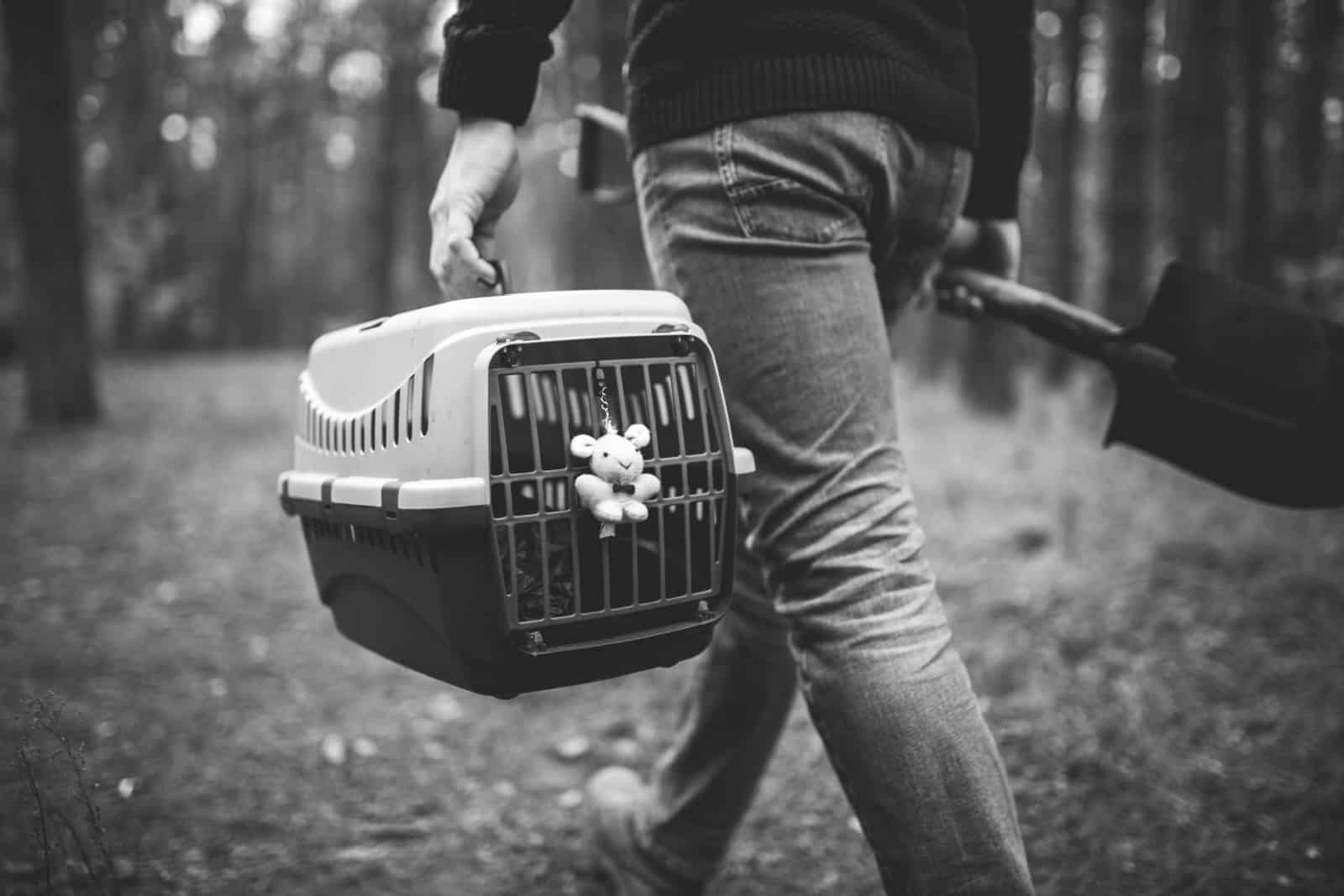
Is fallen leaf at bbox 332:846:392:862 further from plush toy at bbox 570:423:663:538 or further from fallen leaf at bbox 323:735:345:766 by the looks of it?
plush toy at bbox 570:423:663:538

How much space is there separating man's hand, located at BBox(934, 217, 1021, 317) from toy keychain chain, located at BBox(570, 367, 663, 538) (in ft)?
2.89

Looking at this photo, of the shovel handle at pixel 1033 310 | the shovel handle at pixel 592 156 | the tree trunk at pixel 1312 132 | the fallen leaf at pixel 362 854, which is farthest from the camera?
the tree trunk at pixel 1312 132

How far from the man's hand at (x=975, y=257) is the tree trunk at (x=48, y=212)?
7146 mm

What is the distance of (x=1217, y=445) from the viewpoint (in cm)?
146

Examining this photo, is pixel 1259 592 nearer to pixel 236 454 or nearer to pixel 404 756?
pixel 404 756

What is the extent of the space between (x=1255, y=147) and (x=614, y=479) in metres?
7.98

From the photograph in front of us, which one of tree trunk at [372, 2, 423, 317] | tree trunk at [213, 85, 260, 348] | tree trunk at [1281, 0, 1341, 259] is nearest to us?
tree trunk at [1281, 0, 1341, 259]

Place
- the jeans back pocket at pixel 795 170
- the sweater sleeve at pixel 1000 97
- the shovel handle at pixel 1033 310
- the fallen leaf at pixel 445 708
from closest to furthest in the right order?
the jeans back pocket at pixel 795 170
the sweater sleeve at pixel 1000 97
the shovel handle at pixel 1033 310
the fallen leaf at pixel 445 708

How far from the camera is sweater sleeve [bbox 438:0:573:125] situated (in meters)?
1.07

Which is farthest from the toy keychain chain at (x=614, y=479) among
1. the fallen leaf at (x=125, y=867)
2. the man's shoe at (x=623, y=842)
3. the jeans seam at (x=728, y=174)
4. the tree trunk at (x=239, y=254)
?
the tree trunk at (x=239, y=254)

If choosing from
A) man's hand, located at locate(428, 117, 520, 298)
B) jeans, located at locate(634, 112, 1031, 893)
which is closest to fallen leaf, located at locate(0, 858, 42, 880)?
man's hand, located at locate(428, 117, 520, 298)

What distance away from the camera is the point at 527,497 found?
1111 millimetres

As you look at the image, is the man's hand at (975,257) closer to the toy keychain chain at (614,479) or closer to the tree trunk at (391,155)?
the toy keychain chain at (614,479)

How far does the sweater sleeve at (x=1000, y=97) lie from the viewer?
1412 millimetres
